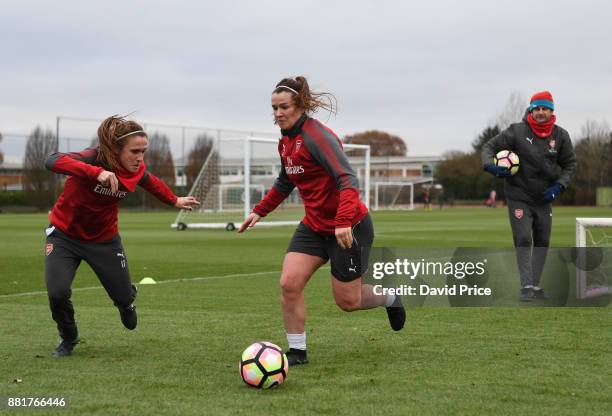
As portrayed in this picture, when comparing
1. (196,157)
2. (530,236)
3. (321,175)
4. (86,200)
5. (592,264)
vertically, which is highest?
(196,157)

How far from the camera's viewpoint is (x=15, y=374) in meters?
5.73

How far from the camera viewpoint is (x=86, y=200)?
6.60 metres

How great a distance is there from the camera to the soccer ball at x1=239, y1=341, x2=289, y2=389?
5.29 metres

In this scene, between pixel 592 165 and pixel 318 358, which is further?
pixel 592 165

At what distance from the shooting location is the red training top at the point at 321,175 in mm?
5906

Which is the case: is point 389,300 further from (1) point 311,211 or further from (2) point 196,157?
(2) point 196,157

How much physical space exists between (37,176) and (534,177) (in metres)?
52.7

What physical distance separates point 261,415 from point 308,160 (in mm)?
2199

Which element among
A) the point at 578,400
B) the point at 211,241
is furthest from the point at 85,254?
the point at 211,241

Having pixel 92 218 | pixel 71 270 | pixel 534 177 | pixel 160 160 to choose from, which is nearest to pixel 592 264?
pixel 534 177

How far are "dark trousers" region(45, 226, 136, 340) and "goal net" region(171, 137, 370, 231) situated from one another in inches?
980

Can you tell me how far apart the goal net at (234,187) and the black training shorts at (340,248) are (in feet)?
83.5

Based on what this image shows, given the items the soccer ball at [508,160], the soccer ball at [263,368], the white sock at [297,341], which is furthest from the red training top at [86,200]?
the soccer ball at [508,160]

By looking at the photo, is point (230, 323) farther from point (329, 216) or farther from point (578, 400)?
point (578, 400)
